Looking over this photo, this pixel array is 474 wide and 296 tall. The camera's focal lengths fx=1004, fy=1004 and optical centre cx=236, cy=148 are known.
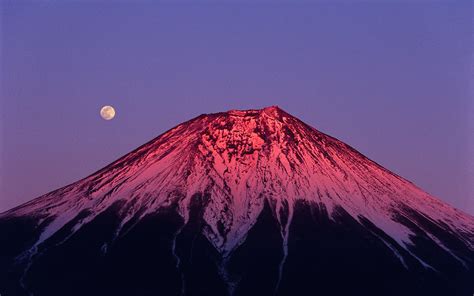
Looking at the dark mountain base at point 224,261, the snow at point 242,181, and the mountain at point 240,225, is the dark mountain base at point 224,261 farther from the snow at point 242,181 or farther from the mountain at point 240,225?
the snow at point 242,181

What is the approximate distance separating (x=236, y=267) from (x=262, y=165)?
107ft

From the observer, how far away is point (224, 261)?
11844 cm

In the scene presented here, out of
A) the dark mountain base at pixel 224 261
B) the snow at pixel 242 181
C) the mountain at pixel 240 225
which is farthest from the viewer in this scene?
the snow at pixel 242 181

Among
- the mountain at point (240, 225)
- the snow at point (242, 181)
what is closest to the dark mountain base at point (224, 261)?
the mountain at point (240, 225)

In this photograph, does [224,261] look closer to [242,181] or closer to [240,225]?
[240,225]

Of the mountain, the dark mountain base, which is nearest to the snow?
the mountain

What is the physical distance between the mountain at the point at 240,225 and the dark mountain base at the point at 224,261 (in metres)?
0.22

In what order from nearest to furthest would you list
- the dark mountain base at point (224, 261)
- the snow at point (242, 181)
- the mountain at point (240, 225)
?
the dark mountain base at point (224, 261) < the mountain at point (240, 225) < the snow at point (242, 181)

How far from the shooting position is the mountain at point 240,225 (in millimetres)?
116125

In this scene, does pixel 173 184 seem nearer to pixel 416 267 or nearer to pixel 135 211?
pixel 135 211

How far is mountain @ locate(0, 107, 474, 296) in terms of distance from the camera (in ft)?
381

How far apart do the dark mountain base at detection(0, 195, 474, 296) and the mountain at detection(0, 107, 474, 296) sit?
8.5 inches

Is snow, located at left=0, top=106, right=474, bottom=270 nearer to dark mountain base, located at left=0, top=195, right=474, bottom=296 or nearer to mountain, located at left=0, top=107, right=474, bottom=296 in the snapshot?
mountain, located at left=0, top=107, right=474, bottom=296

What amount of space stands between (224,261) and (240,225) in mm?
10590
